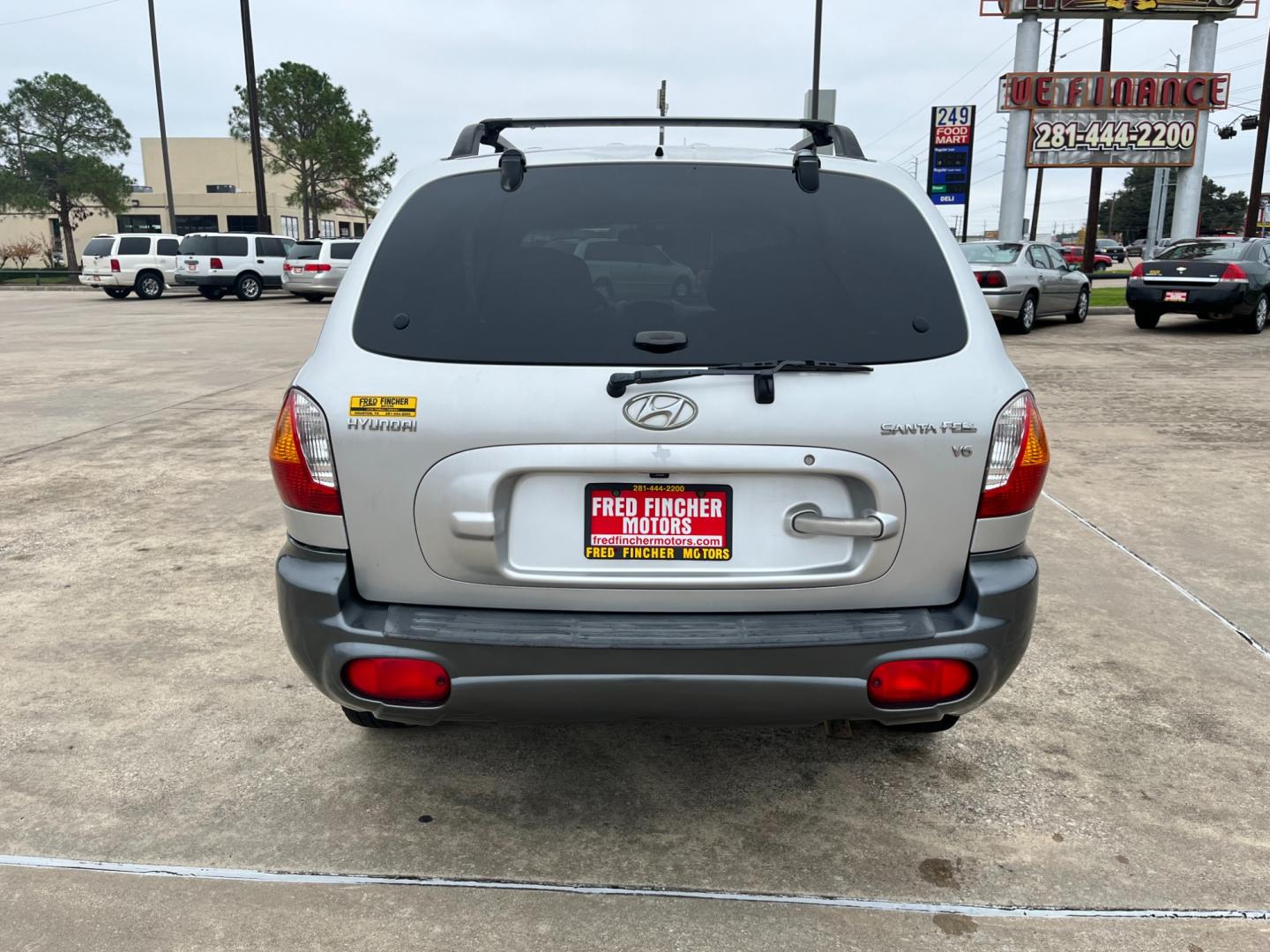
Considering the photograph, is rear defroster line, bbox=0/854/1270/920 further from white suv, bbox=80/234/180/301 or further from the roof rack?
white suv, bbox=80/234/180/301

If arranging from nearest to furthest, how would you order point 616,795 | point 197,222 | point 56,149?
point 616,795
point 56,149
point 197,222

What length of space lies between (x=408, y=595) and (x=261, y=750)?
1137mm

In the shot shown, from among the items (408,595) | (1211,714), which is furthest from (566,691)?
(1211,714)

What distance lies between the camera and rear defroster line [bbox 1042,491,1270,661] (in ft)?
13.8

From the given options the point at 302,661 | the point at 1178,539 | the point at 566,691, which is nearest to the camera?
the point at 566,691

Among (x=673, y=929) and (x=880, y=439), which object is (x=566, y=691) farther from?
(x=880, y=439)

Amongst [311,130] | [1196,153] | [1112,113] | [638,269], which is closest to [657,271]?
[638,269]

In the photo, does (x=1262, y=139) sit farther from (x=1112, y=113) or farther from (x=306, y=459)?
(x=306, y=459)

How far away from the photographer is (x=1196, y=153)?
23047mm

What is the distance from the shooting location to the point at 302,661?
262cm

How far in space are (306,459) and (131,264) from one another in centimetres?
3004

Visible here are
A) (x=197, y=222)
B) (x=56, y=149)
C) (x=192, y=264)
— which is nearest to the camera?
(x=192, y=264)

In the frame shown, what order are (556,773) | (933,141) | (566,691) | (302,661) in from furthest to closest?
(933,141) < (556,773) < (302,661) < (566,691)

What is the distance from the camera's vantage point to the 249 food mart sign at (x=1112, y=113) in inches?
889
